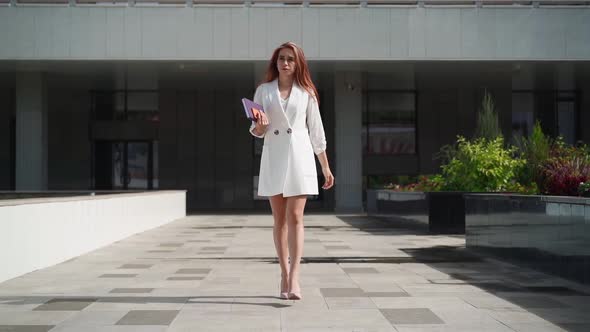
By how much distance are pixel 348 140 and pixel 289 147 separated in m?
22.4

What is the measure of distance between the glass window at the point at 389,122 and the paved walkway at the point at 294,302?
2477 cm

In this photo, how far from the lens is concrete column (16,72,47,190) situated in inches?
1118

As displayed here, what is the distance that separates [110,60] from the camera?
2584 cm

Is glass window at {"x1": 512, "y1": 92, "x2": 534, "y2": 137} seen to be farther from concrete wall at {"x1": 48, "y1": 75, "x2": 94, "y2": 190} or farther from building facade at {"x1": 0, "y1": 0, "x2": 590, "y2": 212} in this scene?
concrete wall at {"x1": 48, "y1": 75, "x2": 94, "y2": 190}

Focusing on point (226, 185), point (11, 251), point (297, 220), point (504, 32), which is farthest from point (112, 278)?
point (226, 185)

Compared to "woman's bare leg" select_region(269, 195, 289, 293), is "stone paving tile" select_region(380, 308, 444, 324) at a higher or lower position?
lower

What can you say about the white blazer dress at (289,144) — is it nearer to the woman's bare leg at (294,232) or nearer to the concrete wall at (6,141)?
the woman's bare leg at (294,232)

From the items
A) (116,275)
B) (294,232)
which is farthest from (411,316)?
(116,275)

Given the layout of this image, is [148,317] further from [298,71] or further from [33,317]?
[298,71]

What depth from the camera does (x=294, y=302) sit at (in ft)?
20.1

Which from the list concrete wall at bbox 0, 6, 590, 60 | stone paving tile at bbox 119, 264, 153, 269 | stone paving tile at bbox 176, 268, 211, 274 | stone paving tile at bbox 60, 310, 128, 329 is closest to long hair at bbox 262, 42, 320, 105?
stone paving tile at bbox 60, 310, 128, 329

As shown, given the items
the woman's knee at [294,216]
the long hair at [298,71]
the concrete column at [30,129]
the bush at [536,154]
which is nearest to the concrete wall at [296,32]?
the concrete column at [30,129]

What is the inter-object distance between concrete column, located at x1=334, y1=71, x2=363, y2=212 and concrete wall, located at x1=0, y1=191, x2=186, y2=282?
1339 centimetres

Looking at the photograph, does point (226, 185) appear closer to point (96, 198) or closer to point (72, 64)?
point (72, 64)
